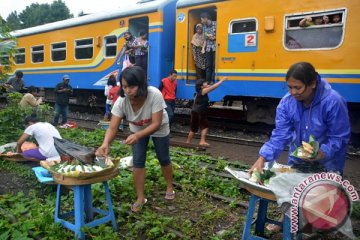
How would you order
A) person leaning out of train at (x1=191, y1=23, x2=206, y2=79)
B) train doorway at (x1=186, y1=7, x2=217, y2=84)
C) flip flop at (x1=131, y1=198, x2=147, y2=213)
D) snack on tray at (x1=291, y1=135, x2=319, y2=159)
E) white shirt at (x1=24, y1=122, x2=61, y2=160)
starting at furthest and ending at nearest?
train doorway at (x1=186, y1=7, x2=217, y2=84) → person leaning out of train at (x1=191, y1=23, x2=206, y2=79) → white shirt at (x1=24, y1=122, x2=61, y2=160) → flip flop at (x1=131, y1=198, x2=147, y2=213) → snack on tray at (x1=291, y1=135, x2=319, y2=159)

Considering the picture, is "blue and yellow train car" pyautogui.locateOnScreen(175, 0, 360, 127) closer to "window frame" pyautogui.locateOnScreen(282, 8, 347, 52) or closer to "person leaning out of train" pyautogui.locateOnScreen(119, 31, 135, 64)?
"window frame" pyautogui.locateOnScreen(282, 8, 347, 52)

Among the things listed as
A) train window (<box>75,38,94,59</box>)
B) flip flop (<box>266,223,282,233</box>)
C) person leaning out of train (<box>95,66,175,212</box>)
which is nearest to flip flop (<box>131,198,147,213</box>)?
person leaning out of train (<box>95,66,175,212</box>)

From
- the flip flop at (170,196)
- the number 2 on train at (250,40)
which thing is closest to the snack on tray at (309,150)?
the flip flop at (170,196)

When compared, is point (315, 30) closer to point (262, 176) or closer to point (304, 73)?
point (304, 73)

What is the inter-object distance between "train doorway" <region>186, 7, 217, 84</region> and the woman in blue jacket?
6.42 metres

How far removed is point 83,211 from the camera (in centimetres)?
362

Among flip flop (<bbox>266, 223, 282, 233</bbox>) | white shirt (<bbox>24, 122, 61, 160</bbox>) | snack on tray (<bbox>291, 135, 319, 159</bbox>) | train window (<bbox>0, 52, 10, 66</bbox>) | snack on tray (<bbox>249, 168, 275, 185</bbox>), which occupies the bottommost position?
flip flop (<bbox>266, 223, 282, 233</bbox>)

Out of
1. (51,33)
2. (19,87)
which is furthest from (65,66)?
(19,87)

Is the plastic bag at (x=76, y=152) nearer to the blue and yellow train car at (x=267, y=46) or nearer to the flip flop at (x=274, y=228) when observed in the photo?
Result: the flip flop at (x=274, y=228)

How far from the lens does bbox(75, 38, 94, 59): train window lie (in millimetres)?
12367

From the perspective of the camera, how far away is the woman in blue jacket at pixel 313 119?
2811 mm

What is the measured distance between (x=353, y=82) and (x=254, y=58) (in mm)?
2113

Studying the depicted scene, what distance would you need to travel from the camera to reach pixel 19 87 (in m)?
10.9

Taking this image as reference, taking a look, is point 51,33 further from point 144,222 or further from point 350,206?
point 350,206
